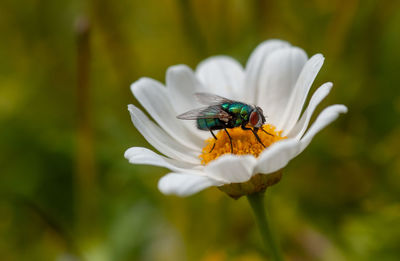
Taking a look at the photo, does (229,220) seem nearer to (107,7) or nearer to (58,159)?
(58,159)

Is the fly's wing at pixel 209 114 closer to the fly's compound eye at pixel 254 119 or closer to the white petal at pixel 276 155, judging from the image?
the fly's compound eye at pixel 254 119

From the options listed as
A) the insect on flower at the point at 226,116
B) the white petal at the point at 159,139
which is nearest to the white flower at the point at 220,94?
the white petal at the point at 159,139

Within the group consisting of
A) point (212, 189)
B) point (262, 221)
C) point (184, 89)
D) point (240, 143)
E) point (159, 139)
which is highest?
point (184, 89)

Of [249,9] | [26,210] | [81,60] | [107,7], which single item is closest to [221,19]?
[249,9]

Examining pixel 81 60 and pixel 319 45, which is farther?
pixel 319 45

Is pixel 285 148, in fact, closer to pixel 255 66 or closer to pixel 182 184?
pixel 182 184

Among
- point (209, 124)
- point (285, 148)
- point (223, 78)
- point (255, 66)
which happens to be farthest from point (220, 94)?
point (285, 148)
